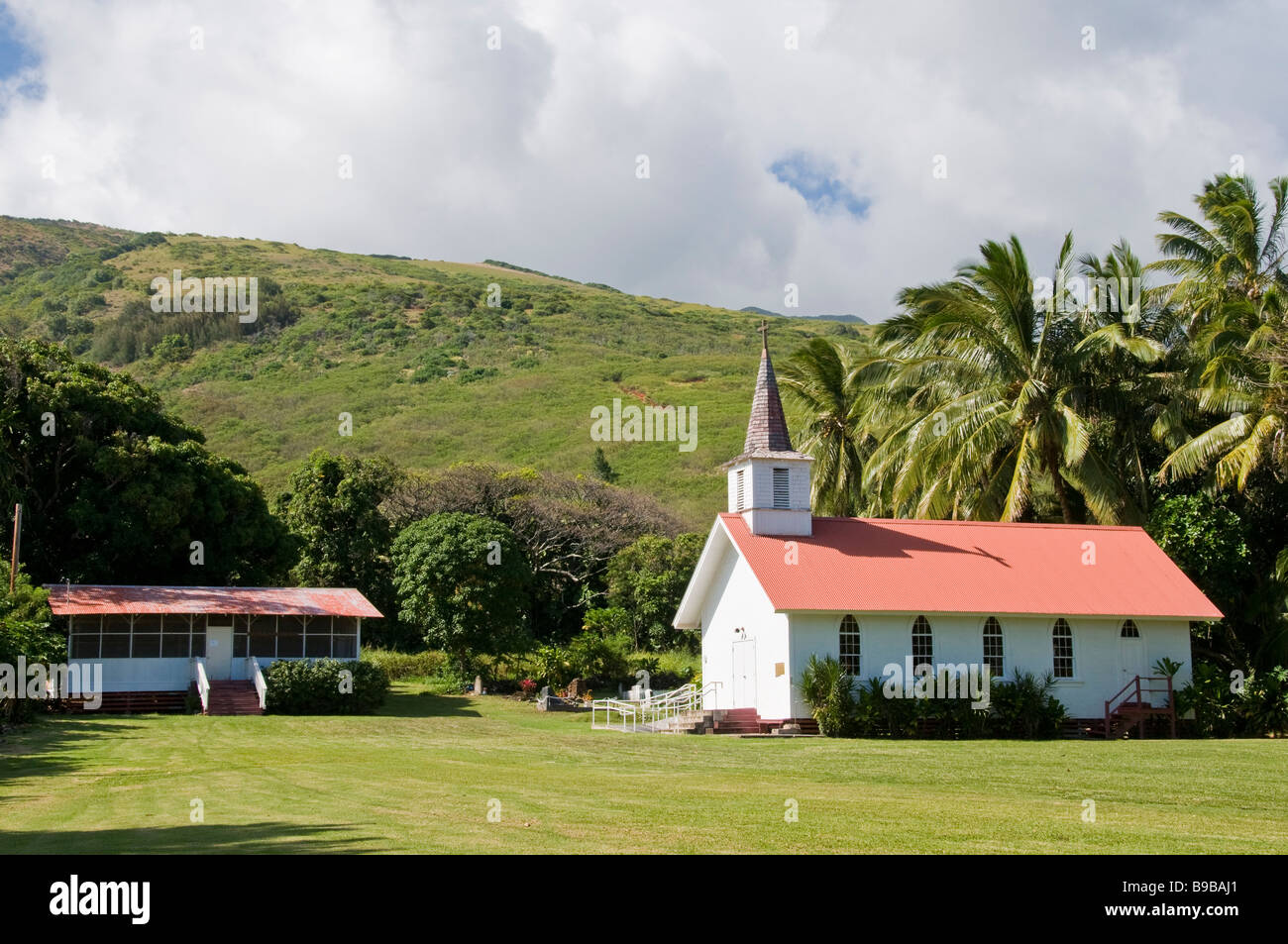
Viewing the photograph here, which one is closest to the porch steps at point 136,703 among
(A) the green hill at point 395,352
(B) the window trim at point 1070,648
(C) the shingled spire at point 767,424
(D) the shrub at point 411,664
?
(D) the shrub at point 411,664

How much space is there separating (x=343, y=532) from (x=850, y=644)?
26.3 metres

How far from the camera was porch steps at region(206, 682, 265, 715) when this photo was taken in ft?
116

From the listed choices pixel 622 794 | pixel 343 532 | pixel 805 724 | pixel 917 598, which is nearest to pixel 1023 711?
pixel 917 598

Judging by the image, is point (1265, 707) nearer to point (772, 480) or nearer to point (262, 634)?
point (772, 480)

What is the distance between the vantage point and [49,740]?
83.3ft

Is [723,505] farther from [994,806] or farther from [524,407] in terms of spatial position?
[994,806]

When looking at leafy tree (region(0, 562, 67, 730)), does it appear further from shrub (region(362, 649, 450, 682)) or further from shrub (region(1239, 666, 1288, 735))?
shrub (region(1239, 666, 1288, 735))

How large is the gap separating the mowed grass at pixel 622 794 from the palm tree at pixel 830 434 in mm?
18993

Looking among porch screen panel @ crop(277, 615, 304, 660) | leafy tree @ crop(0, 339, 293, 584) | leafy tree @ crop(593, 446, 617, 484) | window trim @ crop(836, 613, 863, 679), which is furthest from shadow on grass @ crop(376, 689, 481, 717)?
leafy tree @ crop(593, 446, 617, 484)

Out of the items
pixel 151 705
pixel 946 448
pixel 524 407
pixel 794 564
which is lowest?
pixel 151 705

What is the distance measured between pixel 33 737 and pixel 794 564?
18.0 m

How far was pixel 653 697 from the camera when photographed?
109ft

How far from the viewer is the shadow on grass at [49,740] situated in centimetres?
1938
